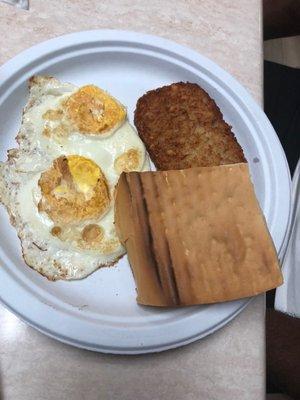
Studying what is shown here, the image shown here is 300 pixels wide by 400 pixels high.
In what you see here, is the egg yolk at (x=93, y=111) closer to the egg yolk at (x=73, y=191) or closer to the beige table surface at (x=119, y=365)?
the egg yolk at (x=73, y=191)

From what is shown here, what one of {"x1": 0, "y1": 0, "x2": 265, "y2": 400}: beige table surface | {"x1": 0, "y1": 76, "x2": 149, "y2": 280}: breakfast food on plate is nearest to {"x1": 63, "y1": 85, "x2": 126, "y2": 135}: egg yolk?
{"x1": 0, "y1": 76, "x2": 149, "y2": 280}: breakfast food on plate

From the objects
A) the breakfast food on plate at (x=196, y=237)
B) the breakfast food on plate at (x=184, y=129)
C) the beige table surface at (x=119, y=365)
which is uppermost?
the breakfast food on plate at (x=184, y=129)

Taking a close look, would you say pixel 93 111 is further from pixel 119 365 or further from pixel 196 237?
pixel 119 365

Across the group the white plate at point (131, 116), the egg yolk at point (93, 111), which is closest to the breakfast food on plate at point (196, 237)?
the white plate at point (131, 116)

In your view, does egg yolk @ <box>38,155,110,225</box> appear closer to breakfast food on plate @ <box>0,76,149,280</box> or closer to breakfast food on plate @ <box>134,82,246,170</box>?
breakfast food on plate @ <box>0,76,149,280</box>

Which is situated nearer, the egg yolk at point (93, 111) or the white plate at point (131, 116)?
the white plate at point (131, 116)
